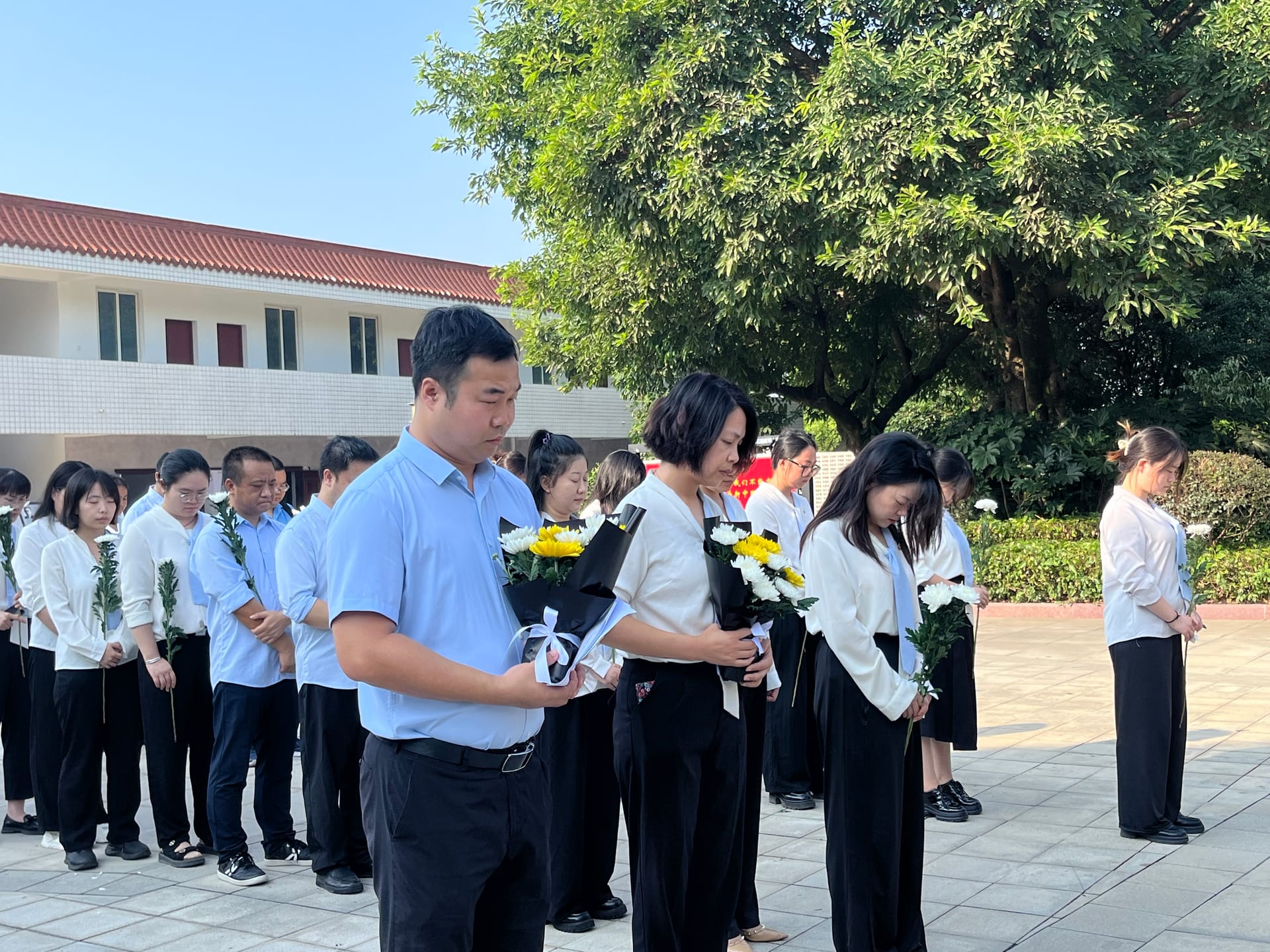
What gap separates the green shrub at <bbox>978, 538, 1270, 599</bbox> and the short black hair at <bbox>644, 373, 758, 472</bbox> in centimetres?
1019

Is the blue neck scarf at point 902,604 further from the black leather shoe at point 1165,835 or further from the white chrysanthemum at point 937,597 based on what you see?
the black leather shoe at point 1165,835

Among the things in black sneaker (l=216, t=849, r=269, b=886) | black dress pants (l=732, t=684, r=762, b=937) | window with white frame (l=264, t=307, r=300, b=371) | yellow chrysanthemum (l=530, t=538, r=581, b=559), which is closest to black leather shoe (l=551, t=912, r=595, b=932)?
black dress pants (l=732, t=684, r=762, b=937)

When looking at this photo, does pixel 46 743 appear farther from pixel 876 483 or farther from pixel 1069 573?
pixel 1069 573

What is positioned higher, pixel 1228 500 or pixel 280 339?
pixel 280 339

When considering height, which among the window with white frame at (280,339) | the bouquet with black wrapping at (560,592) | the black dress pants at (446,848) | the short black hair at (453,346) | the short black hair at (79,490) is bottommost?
the black dress pants at (446,848)

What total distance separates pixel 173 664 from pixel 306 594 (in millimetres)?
1059

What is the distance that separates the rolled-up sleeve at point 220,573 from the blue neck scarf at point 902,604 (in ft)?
9.09

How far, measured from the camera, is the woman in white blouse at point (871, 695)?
3.79m

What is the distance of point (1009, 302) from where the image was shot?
1588cm

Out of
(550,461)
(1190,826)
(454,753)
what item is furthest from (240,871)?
(1190,826)

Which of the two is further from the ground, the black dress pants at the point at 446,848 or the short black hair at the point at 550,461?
the short black hair at the point at 550,461

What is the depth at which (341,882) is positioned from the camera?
502cm

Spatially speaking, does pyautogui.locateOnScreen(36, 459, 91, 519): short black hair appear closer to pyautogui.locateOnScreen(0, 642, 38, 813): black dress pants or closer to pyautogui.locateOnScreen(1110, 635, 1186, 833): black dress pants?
pyautogui.locateOnScreen(0, 642, 38, 813): black dress pants

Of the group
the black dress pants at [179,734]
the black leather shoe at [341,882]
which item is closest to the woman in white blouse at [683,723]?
the black leather shoe at [341,882]
